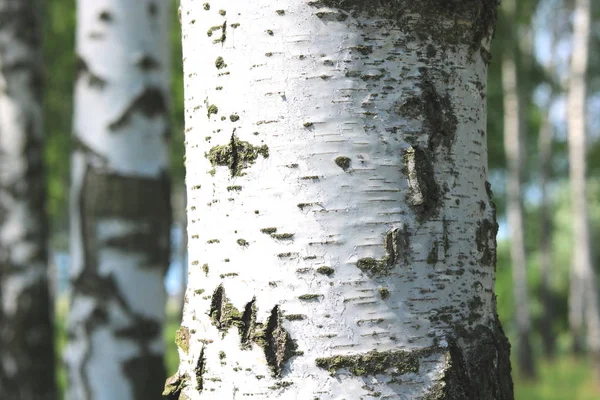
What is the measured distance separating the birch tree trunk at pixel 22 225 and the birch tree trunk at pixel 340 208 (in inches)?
171

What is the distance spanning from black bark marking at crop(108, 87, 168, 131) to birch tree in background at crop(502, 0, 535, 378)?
369 inches

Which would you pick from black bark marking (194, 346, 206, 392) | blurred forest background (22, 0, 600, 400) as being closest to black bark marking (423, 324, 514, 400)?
black bark marking (194, 346, 206, 392)

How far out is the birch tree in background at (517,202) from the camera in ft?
36.9

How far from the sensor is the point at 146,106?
3.24 meters

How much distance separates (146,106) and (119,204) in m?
0.49

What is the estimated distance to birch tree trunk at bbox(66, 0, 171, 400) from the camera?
313 centimetres

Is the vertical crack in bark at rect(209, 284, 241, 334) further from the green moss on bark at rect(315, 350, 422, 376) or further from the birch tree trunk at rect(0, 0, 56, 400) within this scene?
the birch tree trunk at rect(0, 0, 56, 400)

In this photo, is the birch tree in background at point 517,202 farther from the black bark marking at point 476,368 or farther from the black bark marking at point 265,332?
the black bark marking at point 265,332

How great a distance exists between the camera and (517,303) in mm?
11531

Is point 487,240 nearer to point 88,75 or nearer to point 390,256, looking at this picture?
point 390,256

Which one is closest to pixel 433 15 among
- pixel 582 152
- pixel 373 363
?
pixel 373 363

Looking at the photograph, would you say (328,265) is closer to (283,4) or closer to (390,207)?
(390,207)

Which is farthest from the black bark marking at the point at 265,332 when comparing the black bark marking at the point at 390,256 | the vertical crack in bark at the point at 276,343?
the black bark marking at the point at 390,256

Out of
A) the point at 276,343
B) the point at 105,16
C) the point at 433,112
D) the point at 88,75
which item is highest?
the point at 105,16
